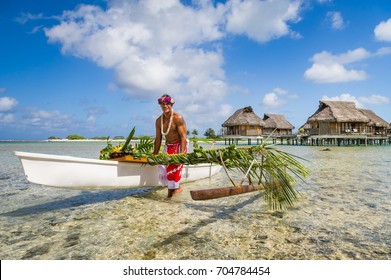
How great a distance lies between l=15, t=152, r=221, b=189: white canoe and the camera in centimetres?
430

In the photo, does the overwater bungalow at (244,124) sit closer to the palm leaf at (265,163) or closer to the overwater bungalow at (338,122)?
the overwater bungalow at (338,122)

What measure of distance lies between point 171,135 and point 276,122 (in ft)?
157

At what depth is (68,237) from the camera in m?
3.67

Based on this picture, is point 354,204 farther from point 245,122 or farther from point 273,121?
point 273,121

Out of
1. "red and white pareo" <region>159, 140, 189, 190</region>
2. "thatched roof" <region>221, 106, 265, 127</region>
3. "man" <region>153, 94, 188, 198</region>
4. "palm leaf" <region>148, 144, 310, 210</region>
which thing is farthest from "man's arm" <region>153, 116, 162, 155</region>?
"thatched roof" <region>221, 106, 265, 127</region>

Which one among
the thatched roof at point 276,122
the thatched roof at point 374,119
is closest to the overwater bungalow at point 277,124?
the thatched roof at point 276,122

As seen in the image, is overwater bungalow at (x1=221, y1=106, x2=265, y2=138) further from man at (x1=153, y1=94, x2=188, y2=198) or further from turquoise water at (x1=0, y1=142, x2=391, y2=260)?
man at (x1=153, y1=94, x2=188, y2=198)

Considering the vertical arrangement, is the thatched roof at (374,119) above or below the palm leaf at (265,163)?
above

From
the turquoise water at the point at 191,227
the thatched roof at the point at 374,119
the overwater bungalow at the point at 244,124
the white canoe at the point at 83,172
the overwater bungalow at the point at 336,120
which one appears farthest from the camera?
the thatched roof at the point at 374,119

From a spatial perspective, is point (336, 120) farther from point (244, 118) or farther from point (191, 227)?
point (191, 227)

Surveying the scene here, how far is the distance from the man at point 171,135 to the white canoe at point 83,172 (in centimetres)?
51

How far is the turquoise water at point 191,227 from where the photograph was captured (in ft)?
10.4

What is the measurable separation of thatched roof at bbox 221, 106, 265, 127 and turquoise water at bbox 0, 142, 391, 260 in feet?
119
